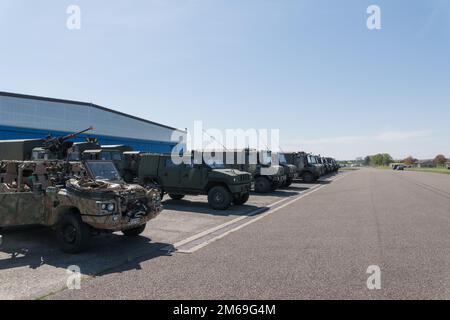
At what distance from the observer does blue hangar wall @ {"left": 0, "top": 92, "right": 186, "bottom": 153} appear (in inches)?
1021

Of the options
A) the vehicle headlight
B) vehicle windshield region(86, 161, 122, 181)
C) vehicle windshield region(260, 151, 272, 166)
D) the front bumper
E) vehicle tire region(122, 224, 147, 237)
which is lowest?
vehicle tire region(122, 224, 147, 237)

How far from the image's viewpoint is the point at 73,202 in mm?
6508

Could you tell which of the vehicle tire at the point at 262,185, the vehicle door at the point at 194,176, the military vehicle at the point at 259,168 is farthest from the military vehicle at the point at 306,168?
the vehicle door at the point at 194,176

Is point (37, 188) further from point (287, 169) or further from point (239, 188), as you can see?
point (287, 169)

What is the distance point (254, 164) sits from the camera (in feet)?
59.4

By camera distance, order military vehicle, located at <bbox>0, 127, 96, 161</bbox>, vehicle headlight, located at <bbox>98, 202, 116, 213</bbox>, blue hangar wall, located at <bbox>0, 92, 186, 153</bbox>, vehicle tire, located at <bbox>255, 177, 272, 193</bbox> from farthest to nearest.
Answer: blue hangar wall, located at <bbox>0, 92, 186, 153</bbox>
vehicle tire, located at <bbox>255, 177, 272, 193</bbox>
military vehicle, located at <bbox>0, 127, 96, 161</bbox>
vehicle headlight, located at <bbox>98, 202, 116, 213</bbox>

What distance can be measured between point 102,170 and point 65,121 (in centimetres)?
2577

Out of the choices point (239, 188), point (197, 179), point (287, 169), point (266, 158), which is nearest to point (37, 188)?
point (197, 179)

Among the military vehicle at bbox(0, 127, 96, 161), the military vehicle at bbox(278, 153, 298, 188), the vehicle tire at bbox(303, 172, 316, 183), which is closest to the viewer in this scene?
the military vehicle at bbox(0, 127, 96, 161)

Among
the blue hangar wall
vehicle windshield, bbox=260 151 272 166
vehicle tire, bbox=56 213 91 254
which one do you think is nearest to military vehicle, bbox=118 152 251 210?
vehicle windshield, bbox=260 151 272 166

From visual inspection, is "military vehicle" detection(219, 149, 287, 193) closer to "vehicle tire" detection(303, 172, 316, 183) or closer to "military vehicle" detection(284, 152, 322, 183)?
"military vehicle" detection(284, 152, 322, 183)

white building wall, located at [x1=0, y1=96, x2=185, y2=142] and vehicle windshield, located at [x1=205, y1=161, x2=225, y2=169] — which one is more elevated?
white building wall, located at [x1=0, y1=96, x2=185, y2=142]

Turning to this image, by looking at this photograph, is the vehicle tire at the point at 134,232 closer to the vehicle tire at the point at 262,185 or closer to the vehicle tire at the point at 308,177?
the vehicle tire at the point at 262,185
